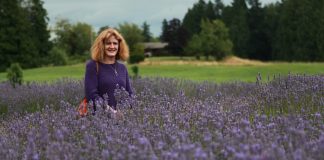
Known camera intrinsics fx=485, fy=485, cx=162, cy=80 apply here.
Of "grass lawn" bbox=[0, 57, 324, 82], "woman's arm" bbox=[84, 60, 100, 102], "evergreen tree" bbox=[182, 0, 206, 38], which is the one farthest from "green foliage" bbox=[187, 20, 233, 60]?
"woman's arm" bbox=[84, 60, 100, 102]

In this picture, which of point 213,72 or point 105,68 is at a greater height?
point 105,68

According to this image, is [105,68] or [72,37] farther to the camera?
[72,37]

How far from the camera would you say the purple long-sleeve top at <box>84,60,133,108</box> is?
5.14 m

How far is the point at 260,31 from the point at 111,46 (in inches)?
2270

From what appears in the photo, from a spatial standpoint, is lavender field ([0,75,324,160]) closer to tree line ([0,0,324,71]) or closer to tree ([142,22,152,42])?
tree line ([0,0,324,71])

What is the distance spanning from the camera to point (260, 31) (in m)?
61.2

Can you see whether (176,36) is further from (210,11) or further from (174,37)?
(210,11)

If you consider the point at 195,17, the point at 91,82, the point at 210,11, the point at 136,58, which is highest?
the point at 210,11

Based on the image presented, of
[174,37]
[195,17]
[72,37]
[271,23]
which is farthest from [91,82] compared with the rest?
[195,17]

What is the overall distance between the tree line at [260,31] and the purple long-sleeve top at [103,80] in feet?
146

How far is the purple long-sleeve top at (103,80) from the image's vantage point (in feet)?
16.9

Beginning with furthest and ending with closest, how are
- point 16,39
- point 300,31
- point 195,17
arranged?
point 195,17, point 300,31, point 16,39

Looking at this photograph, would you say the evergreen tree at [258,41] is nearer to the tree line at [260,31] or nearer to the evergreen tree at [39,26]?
the tree line at [260,31]

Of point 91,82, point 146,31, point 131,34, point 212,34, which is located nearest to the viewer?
point 91,82
